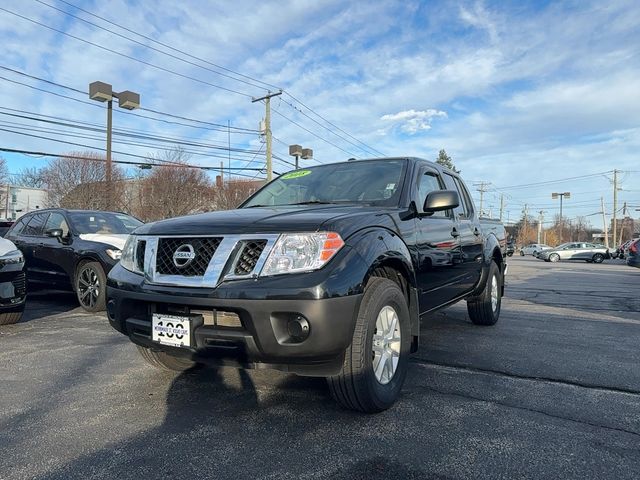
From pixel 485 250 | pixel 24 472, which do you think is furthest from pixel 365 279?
pixel 485 250

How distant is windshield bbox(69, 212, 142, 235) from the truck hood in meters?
4.78

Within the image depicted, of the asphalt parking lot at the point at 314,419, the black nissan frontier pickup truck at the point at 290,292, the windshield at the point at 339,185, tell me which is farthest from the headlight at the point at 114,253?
the black nissan frontier pickup truck at the point at 290,292

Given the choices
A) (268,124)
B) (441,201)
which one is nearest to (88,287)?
(441,201)

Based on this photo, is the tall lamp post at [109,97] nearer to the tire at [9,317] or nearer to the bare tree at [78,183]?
the bare tree at [78,183]

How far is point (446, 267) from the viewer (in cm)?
435

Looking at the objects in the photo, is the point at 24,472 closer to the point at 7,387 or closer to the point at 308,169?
the point at 7,387

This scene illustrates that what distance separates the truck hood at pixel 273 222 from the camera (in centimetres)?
281

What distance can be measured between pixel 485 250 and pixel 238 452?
4011mm

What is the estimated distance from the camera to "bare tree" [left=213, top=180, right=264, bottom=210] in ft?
135

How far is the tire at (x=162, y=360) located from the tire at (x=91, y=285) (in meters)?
3.43

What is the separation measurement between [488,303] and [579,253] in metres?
A: 35.2

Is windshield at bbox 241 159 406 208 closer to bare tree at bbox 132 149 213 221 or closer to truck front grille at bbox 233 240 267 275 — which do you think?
truck front grille at bbox 233 240 267 275

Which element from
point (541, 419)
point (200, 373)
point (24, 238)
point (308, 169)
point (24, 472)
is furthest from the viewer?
point (24, 238)

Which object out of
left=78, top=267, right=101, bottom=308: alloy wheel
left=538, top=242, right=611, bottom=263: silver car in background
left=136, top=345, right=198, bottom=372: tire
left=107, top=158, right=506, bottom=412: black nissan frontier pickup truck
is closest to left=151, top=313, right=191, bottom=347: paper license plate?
left=107, top=158, right=506, bottom=412: black nissan frontier pickup truck
